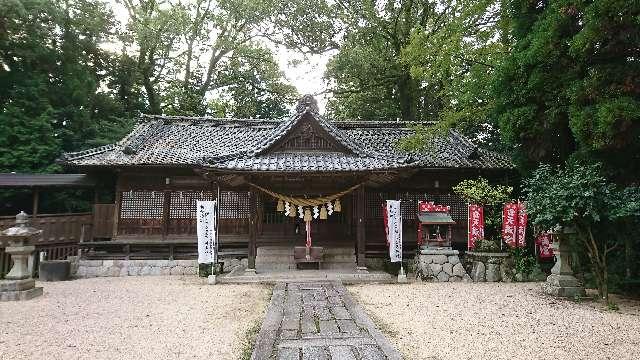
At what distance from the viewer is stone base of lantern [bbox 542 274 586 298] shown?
988 cm

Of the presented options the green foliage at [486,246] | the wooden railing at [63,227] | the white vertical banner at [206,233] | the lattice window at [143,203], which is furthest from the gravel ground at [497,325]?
the wooden railing at [63,227]

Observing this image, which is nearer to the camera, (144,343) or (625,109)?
(144,343)

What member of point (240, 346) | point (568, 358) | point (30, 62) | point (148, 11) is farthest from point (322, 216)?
point (148, 11)

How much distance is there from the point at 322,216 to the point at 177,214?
242 inches

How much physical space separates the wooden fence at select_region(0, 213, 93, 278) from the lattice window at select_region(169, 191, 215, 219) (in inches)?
132

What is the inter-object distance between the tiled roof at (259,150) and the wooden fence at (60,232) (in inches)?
91.4

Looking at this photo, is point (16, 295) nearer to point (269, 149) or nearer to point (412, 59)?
point (269, 149)

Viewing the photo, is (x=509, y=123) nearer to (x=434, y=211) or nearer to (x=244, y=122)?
(x=434, y=211)

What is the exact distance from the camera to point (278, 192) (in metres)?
13.6

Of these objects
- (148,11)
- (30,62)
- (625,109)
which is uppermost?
(148,11)

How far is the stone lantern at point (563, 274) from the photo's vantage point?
389 inches

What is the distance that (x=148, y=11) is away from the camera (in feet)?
89.5

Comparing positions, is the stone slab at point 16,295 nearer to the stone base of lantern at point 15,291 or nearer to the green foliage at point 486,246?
the stone base of lantern at point 15,291

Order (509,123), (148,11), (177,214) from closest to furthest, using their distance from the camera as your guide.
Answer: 1. (509,123)
2. (177,214)
3. (148,11)
